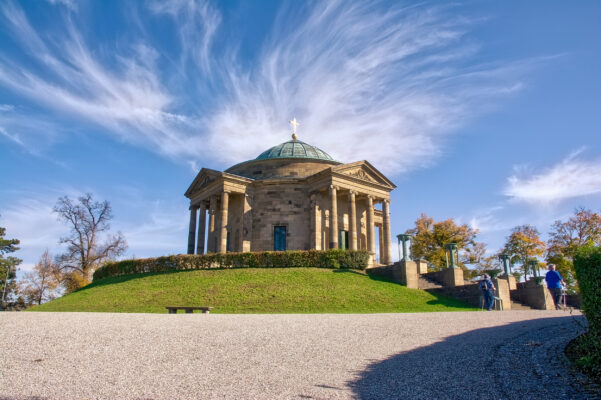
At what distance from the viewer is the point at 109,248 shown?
164ft

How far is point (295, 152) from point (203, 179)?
9.55 meters

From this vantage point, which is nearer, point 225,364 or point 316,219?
point 225,364

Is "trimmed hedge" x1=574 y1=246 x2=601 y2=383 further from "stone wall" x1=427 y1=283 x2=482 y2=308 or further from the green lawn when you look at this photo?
"stone wall" x1=427 y1=283 x2=482 y2=308

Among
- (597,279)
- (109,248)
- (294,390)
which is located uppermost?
(109,248)

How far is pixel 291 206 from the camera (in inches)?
1543

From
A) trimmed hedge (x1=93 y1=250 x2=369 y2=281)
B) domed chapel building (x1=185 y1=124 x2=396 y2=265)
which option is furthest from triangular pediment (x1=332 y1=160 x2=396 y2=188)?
trimmed hedge (x1=93 y1=250 x2=369 y2=281)

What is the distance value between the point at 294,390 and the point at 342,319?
26.0 ft

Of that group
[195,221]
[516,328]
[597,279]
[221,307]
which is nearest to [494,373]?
[597,279]

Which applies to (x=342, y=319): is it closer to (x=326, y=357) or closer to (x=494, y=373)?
(x=326, y=357)

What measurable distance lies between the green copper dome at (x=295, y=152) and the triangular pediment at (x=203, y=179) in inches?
Result: 229

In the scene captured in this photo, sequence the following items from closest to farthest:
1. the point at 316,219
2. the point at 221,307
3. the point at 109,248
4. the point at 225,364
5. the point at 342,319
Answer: the point at 225,364, the point at 342,319, the point at 221,307, the point at 316,219, the point at 109,248

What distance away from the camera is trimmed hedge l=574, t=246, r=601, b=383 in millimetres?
7473

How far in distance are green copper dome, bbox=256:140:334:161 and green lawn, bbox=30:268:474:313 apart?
16.4 metres

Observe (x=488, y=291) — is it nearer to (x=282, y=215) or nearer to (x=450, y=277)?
(x=450, y=277)
